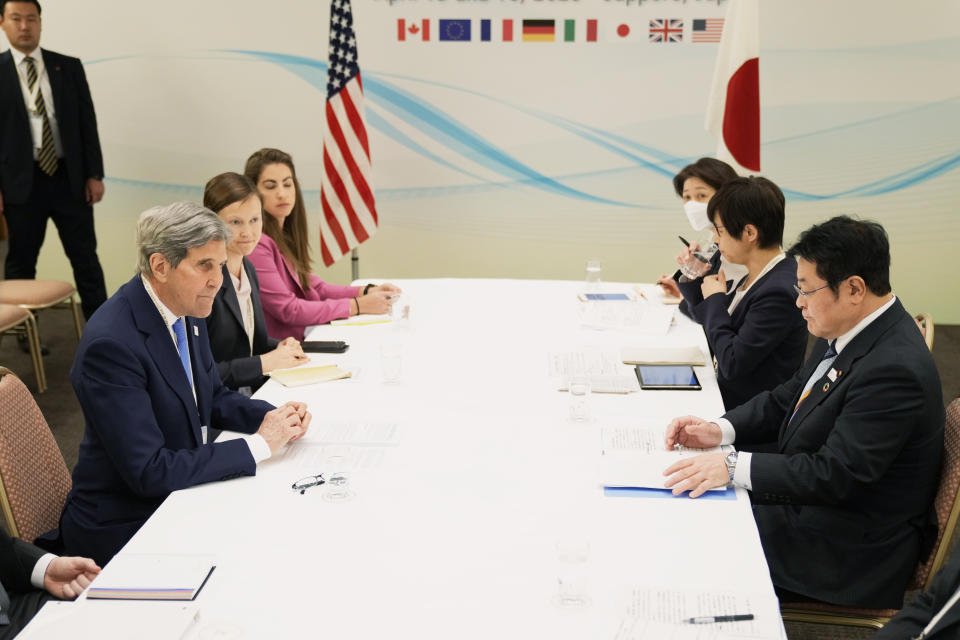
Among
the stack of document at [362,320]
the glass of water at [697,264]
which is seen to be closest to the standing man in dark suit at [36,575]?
the stack of document at [362,320]

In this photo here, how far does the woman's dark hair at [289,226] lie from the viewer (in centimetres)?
420

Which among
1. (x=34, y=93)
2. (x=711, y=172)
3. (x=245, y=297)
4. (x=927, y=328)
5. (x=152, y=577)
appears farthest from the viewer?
(x=34, y=93)

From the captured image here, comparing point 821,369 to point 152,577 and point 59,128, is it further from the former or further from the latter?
point 59,128

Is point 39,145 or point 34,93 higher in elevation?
point 34,93

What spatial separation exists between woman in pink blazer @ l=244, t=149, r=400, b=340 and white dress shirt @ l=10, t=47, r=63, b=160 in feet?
6.99

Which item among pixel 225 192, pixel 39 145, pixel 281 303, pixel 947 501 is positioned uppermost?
pixel 39 145

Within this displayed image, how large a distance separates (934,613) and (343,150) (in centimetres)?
425

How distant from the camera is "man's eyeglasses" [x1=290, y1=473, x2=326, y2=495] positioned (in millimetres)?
2258

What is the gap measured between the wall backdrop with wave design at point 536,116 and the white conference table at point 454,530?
3.42 metres

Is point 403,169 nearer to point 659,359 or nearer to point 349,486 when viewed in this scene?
point 659,359

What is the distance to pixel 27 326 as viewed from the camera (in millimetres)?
5012

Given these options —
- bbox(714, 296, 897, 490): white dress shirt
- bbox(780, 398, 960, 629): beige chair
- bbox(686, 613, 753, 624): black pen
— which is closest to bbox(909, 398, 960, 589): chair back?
bbox(780, 398, 960, 629): beige chair

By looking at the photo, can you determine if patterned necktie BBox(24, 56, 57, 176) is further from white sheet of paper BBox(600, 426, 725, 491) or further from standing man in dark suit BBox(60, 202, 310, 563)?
white sheet of paper BBox(600, 426, 725, 491)

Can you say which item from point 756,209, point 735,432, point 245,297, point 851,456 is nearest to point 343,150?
point 245,297
